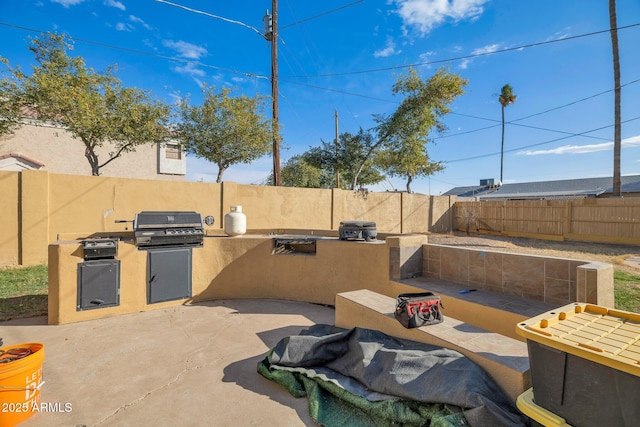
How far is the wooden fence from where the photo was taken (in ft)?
37.9

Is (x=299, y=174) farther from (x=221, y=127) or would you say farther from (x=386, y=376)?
(x=386, y=376)

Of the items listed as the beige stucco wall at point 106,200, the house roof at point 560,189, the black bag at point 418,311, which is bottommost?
the black bag at point 418,311

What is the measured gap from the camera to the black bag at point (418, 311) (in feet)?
8.33

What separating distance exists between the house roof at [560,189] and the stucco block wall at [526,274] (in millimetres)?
24499

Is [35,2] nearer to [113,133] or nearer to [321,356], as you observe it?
[113,133]

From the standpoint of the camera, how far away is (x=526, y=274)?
337 centimetres

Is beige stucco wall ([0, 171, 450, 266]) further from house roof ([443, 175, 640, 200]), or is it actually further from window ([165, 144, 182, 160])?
house roof ([443, 175, 640, 200])

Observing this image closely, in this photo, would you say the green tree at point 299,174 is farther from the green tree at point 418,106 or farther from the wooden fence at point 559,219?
the wooden fence at point 559,219

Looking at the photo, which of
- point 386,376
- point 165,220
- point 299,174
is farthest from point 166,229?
point 299,174

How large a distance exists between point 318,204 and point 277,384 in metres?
8.86

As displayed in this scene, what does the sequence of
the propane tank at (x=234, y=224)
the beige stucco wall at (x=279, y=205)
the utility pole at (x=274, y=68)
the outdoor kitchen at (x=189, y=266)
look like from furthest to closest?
the utility pole at (x=274, y=68)
the beige stucco wall at (x=279, y=205)
the propane tank at (x=234, y=224)
the outdoor kitchen at (x=189, y=266)

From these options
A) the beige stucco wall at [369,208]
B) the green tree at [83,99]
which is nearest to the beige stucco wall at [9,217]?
the green tree at [83,99]

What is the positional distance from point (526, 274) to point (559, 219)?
43.4ft

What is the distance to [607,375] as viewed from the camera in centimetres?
127
